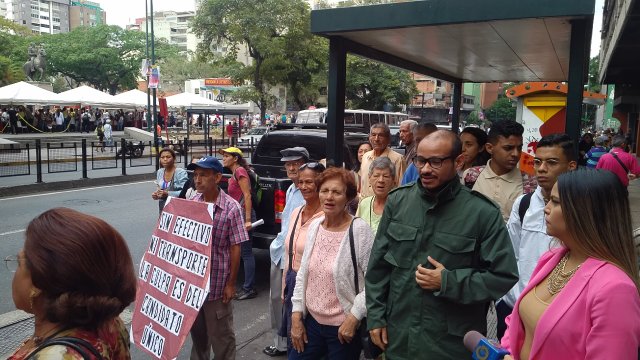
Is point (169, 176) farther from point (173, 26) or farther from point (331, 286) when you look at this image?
point (173, 26)

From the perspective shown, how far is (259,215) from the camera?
21.1 ft

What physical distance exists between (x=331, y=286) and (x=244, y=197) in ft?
10.1

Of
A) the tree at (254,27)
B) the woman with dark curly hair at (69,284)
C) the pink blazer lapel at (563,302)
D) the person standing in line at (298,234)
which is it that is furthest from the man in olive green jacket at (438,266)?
the tree at (254,27)

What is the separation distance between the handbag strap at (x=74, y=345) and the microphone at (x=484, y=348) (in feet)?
4.42

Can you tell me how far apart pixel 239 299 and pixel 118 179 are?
37.6 ft

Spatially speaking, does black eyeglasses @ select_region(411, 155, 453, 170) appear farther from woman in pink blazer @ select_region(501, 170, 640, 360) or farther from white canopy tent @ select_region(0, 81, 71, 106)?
Answer: white canopy tent @ select_region(0, 81, 71, 106)

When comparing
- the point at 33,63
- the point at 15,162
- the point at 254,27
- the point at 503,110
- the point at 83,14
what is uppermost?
the point at 83,14

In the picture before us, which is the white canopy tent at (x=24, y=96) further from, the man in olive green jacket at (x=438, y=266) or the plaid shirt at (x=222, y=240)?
the man in olive green jacket at (x=438, y=266)

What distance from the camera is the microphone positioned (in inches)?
76.0

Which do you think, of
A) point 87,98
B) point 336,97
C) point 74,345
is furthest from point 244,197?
point 87,98

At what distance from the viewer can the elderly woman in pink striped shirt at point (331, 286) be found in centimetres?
299

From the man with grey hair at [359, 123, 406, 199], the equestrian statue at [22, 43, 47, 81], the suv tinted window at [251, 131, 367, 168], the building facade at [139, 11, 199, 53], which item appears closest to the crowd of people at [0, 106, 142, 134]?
the equestrian statue at [22, 43, 47, 81]

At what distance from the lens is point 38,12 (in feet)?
518

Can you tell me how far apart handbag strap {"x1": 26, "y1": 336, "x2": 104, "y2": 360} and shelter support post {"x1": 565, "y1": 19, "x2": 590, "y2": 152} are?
11.9 ft
